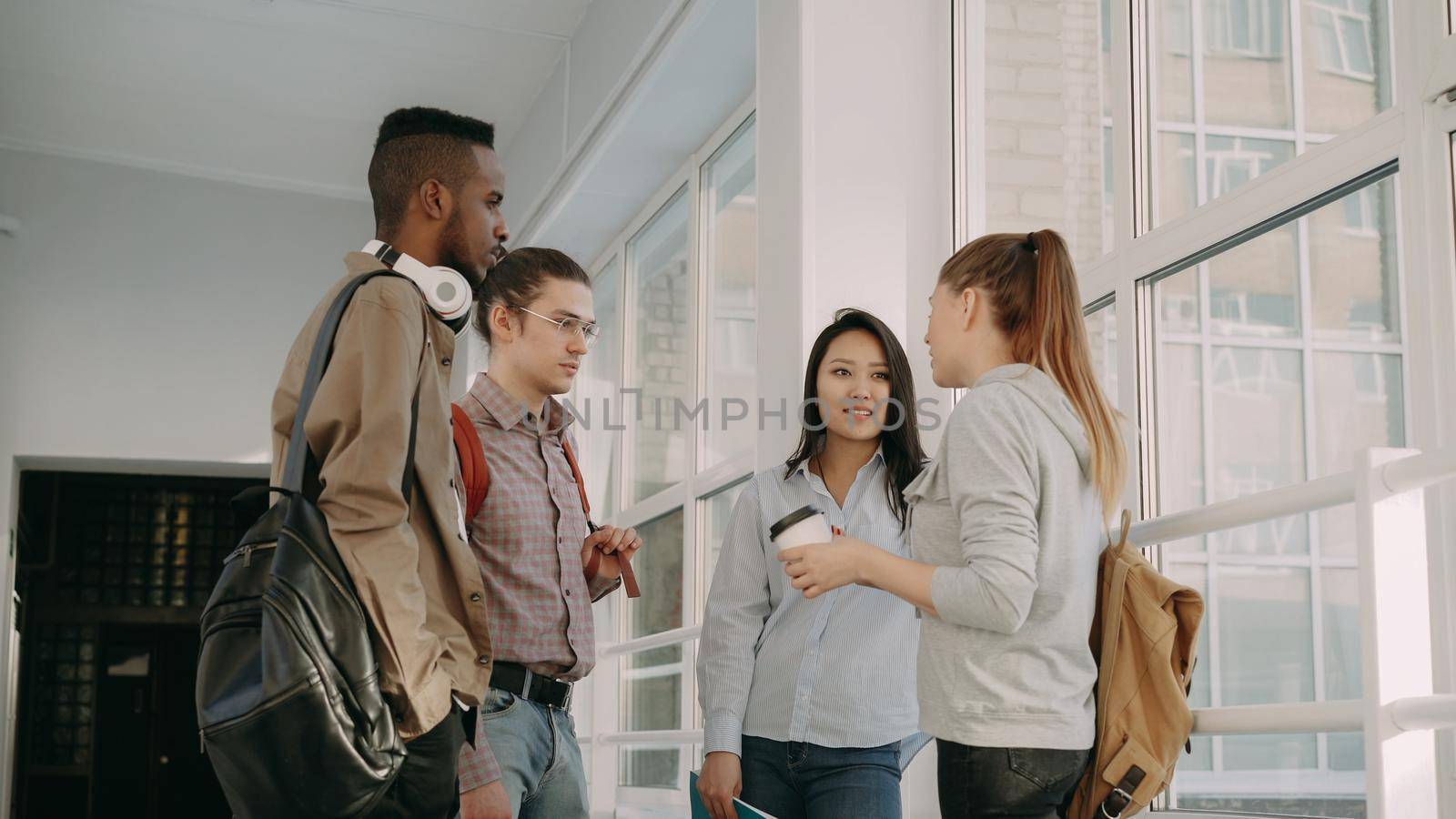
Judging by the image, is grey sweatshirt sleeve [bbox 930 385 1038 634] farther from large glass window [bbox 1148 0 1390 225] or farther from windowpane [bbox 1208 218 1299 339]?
large glass window [bbox 1148 0 1390 225]

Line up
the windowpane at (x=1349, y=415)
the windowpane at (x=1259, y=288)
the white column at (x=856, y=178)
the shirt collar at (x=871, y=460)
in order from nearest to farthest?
the windowpane at (x=1349, y=415)
the windowpane at (x=1259, y=288)
the shirt collar at (x=871, y=460)
the white column at (x=856, y=178)

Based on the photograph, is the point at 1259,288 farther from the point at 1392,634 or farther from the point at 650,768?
the point at 650,768

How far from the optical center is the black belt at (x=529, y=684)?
198 centimetres

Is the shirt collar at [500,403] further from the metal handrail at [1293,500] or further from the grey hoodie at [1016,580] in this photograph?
the metal handrail at [1293,500]

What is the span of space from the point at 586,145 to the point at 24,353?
3.12 meters

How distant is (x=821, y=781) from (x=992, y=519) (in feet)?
2.41

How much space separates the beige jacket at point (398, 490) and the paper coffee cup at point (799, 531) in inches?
14.6

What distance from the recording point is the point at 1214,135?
75.2 inches

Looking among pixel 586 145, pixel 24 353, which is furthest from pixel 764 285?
pixel 24 353

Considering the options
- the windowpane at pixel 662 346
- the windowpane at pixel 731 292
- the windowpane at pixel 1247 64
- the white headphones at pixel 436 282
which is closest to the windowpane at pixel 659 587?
the windowpane at pixel 662 346

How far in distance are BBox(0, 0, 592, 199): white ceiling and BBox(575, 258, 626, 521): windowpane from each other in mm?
815

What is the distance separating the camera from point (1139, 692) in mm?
1464

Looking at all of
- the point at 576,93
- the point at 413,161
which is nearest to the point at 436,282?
the point at 413,161

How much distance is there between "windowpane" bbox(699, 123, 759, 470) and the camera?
422 cm
